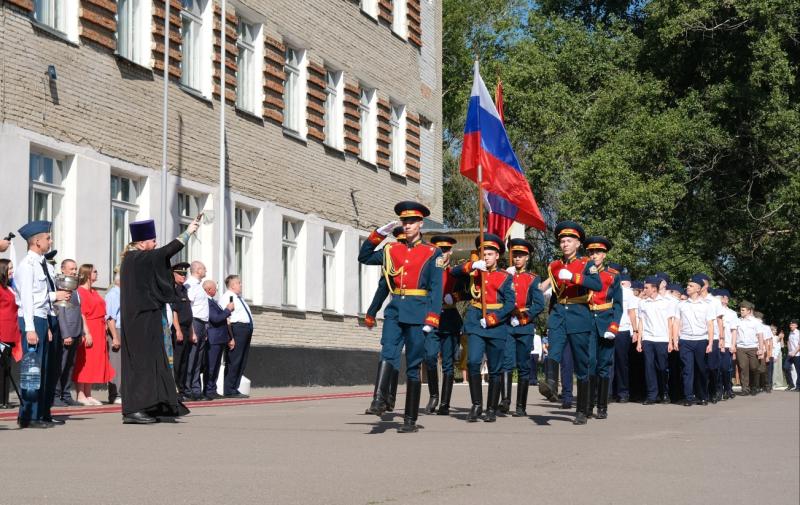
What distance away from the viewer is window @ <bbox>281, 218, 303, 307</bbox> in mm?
30422

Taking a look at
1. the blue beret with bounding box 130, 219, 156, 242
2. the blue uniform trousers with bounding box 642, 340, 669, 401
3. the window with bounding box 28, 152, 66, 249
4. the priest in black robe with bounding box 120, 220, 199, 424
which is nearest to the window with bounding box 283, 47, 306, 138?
the window with bounding box 28, 152, 66, 249

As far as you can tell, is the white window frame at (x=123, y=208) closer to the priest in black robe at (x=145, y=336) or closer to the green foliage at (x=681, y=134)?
the priest in black robe at (x=145, y=336)

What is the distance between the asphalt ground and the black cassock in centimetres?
33

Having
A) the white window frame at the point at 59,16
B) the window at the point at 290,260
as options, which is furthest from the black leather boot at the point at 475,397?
the window at the point at 290,260

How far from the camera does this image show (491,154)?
18047mm

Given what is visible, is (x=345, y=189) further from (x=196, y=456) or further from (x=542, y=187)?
→ (x=196, y=456)

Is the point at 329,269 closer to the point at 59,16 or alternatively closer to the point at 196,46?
the point at 196,46

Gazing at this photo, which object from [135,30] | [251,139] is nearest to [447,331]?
[135,30]

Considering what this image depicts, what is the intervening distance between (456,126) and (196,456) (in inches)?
1844

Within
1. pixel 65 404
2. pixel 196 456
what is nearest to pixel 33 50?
pixel 65 404

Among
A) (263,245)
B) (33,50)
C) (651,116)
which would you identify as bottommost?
(263,245)

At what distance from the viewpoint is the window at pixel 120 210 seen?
22891 millimetres

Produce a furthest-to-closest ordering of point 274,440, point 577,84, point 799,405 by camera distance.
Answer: point 577,84 < point 799,405 < point 274,440

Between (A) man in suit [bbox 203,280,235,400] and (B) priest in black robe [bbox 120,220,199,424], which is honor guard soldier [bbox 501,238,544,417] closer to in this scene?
(B) priest in black robe [bbox 120,220,199,424]
